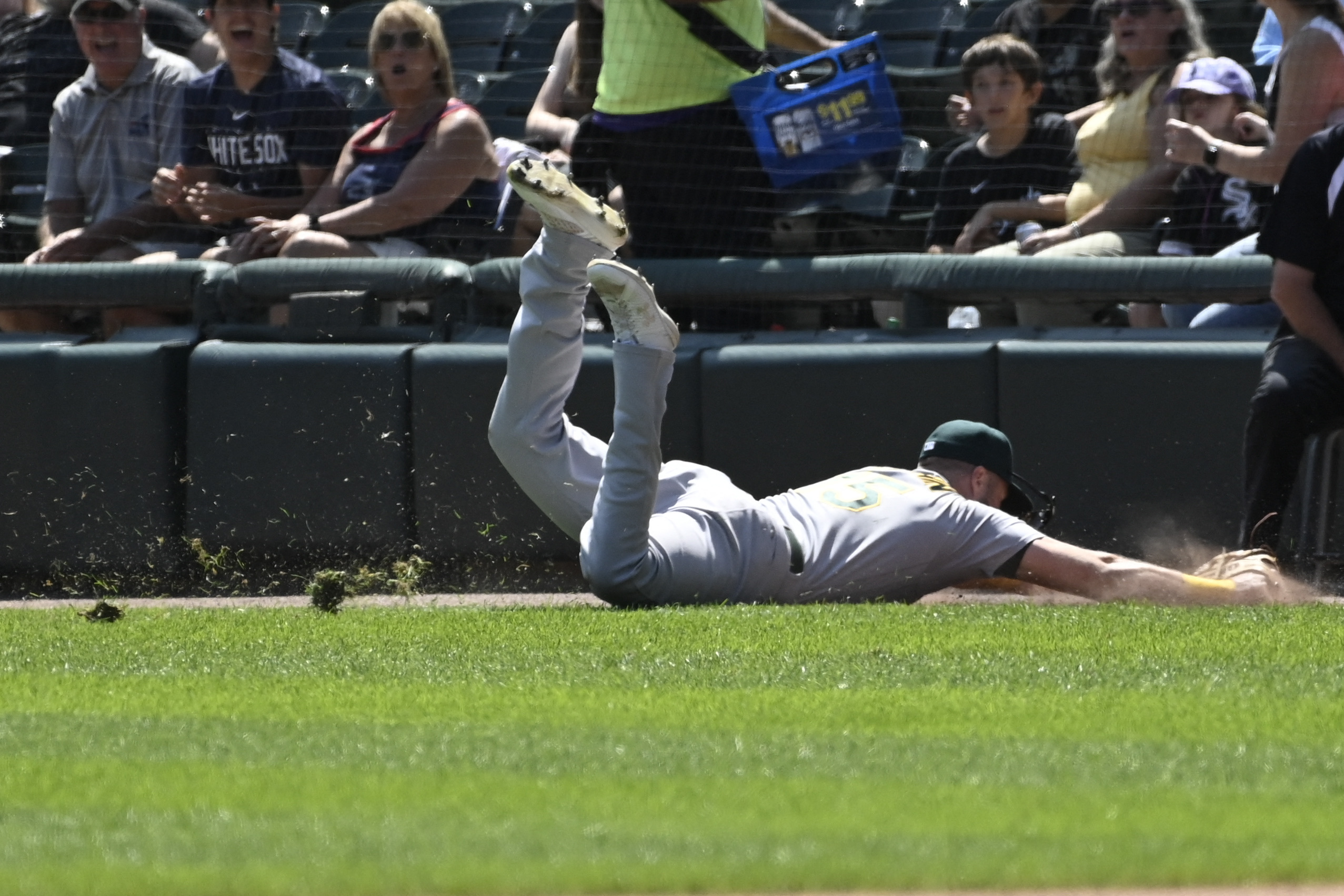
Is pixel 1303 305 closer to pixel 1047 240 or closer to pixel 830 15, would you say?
pixel 1047 240

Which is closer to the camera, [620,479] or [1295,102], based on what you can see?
[620,479]

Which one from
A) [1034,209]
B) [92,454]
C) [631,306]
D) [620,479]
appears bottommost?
[92,454]

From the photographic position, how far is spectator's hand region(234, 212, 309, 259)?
806 cm

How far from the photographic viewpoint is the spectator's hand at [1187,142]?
6.90m

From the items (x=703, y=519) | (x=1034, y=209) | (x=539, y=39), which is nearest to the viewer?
(x=703, y=519)

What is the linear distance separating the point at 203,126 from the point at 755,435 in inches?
121

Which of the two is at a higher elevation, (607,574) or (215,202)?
(215,202)

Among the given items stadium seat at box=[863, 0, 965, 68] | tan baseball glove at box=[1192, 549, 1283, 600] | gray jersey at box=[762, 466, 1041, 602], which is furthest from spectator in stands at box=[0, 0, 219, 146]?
tan baseball glove at box=[1192, 549, 1283, 600]

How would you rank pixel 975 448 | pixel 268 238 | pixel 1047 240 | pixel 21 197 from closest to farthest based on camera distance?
pixel 975 448
pixel 1047 240
pixel 268 238
pixel 21 197

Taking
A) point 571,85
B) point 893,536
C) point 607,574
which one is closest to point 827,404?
point 893,536

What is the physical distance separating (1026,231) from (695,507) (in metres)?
2.71

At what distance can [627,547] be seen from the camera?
5367mm

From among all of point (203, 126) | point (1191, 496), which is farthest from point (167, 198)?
point (1191, 496)

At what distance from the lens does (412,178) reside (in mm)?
7930
